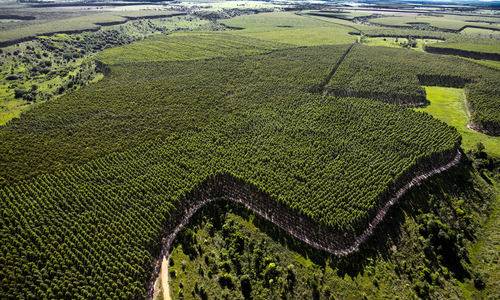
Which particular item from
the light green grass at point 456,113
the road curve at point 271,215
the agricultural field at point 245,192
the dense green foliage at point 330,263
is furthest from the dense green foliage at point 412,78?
the dense green foliage at point 330,263

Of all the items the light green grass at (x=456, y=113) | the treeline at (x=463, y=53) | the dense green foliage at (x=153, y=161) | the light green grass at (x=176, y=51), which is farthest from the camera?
the treeline at (x=463, y=53)

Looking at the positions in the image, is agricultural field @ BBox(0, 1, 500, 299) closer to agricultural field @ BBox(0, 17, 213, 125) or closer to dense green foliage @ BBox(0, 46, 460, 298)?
dense green foliage @ BBox(0, 46, 460, 298)

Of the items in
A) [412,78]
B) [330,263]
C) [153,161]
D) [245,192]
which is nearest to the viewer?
[330,263]

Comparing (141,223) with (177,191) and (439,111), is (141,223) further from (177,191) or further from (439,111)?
(439,111)

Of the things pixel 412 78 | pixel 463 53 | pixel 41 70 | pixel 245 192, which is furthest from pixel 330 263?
pixel 463 53

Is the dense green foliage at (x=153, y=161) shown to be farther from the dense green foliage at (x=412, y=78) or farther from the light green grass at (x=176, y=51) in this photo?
the light green grass at (x=176, y=51)

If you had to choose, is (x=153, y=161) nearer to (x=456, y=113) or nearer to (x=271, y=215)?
(x=271, y=215)
